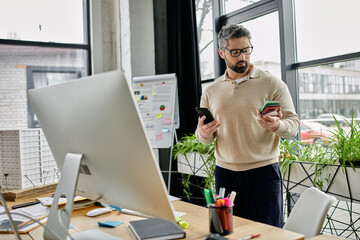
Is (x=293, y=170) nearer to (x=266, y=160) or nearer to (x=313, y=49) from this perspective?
(x=266, y=160)

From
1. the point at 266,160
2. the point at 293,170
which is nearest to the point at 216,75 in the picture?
the point at 293,170

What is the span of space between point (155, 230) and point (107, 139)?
1.45 ft

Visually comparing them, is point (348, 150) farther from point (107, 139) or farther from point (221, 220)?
point (107, 139)

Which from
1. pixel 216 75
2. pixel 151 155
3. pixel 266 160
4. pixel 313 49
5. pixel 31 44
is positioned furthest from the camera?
pixel 31 44

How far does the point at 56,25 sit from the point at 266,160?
3.42 metres

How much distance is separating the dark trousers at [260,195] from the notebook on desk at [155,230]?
0.84m

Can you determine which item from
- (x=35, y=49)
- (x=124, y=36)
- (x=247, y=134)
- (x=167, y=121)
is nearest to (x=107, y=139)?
(x=247, y=134)

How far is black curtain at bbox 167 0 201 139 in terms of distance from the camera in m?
4.06

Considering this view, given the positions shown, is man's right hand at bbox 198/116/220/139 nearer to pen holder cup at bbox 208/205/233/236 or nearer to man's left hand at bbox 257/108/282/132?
man's left hand at bbox 257/108/282/132

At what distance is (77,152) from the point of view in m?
1.18

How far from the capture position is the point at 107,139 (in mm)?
1042

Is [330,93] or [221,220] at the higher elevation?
[330,93]

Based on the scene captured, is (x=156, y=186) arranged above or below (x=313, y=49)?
below

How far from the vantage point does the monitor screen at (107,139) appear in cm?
94
